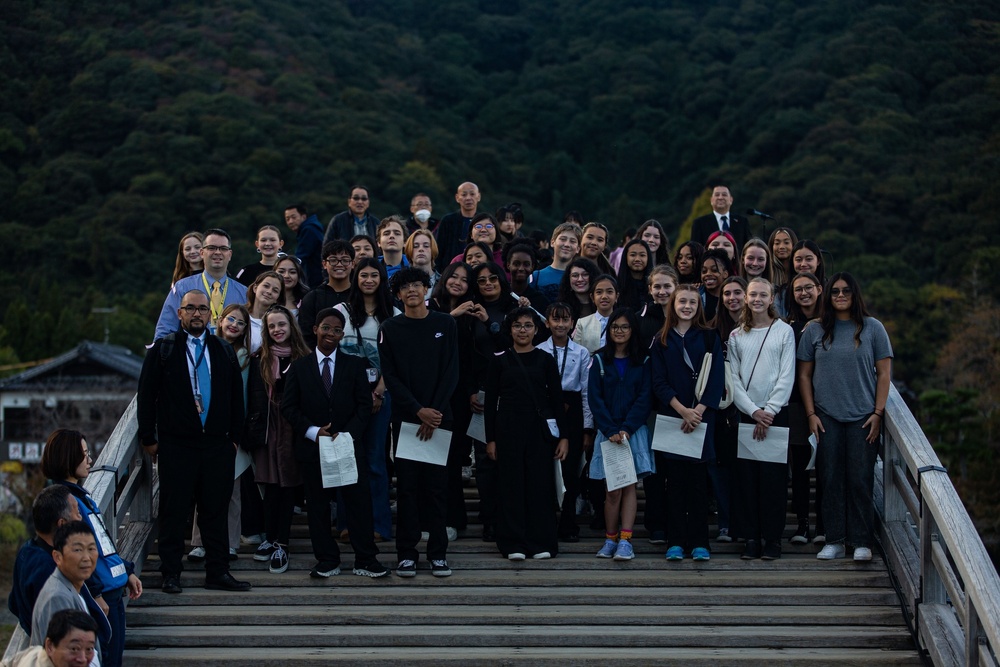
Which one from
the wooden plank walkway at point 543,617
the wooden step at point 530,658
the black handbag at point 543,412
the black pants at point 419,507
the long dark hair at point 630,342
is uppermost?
the long dark hair at point 630,342

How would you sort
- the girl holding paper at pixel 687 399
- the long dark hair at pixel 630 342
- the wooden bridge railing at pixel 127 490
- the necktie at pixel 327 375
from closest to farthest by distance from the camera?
the wooden bridge railing at pixel 127 490
the necktie at pixel 327 375
the girl holding paper at pixel 687 399
the long dark hair at pixel 630 342

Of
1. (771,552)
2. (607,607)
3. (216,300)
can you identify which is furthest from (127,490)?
(771,552)

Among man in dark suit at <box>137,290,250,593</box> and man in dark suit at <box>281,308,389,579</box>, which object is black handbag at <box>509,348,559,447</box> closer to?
man in dark suit at <box>281,308,389,579</box>

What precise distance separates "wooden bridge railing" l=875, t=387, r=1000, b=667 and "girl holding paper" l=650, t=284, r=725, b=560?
1.12 meters

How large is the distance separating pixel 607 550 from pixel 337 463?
73.1 inches

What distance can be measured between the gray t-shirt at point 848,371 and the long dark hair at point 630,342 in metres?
1.15

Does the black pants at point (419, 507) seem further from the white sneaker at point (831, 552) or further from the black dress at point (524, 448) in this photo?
the white sneaker at point (831, 552)

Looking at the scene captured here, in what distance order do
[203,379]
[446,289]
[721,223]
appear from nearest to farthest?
[203,379] < [446,289] < [721,223]

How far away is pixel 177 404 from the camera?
7.28m

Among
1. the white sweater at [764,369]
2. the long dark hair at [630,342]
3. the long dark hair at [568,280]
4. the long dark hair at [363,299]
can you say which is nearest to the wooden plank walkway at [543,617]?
the white sweater at [764,369]

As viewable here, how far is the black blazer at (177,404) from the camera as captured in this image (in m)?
7.27

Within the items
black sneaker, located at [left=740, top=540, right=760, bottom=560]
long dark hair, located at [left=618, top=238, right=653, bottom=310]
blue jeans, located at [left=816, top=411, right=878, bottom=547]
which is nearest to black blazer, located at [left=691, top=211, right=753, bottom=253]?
long dark hair, located at [left=618, top=238, right=653, bottom=310]

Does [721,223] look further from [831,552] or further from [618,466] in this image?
[831,552]

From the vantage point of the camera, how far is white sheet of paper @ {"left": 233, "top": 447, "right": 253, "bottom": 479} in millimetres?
7887
